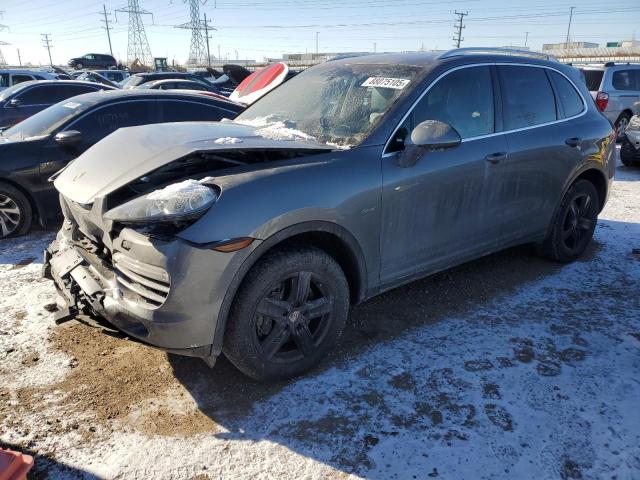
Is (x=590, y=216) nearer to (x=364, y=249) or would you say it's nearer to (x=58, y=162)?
(x=364, y=249)

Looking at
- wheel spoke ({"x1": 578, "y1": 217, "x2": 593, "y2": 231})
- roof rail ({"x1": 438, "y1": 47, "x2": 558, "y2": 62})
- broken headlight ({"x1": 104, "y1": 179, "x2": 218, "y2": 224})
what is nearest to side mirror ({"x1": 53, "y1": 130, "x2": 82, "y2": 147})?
broken headlight ({"x1": 104, "y1": 179, "x2": 218, "y2": 224})

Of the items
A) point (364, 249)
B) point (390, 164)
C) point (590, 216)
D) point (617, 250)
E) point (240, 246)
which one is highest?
point (390, 164)

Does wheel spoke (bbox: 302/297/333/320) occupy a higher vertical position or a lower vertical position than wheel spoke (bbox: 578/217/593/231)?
higher

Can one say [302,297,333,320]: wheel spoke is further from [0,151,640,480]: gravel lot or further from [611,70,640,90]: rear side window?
[611,70,640,90]: rear side window

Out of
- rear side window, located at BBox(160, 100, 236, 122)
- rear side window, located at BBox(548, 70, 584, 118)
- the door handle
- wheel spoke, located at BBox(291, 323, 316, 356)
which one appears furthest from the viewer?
rear side window, located at BBox(160, 100, 236, 122)

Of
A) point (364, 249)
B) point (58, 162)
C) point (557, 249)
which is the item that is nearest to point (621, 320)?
point (557, 249)

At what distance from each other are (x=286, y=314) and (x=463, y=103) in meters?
1.94

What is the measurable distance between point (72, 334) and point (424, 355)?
2348 millimetres

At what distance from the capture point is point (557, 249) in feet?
15.1

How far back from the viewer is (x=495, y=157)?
3.54 metres

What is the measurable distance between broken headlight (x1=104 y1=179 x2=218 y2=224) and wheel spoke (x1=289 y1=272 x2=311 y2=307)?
643mm

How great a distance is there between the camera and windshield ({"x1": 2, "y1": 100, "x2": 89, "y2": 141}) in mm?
5527

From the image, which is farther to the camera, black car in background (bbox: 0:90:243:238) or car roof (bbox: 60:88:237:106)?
car roof (bbox: 60:88:237:106)

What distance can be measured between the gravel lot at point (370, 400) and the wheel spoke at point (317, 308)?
15.3 inches
